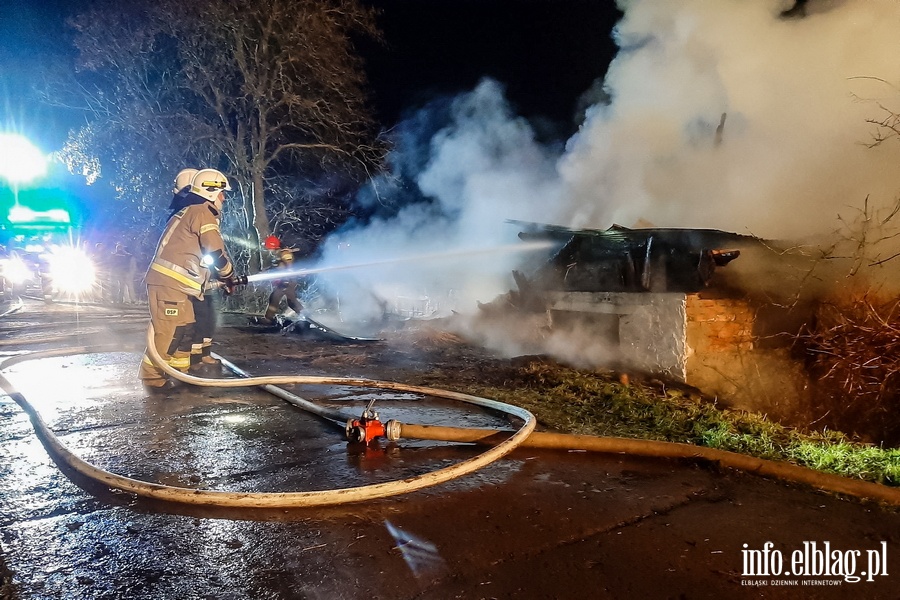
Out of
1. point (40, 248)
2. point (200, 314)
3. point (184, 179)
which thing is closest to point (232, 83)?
point (184, 179)

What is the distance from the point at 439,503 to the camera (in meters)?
2.68

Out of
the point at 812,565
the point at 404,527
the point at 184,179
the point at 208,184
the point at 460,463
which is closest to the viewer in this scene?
the point at 812,565

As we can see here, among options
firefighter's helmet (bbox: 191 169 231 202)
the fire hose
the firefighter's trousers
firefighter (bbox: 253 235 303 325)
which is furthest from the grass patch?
firefighter (bbox: 253 235 303 325)

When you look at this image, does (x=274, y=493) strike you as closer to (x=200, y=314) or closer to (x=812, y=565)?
(x=812, y=565)

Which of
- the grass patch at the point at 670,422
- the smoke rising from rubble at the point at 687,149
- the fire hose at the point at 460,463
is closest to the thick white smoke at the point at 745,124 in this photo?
the smoke rising from rubble at the point at 687,149

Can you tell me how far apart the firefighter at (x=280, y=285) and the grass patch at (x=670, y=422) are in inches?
202

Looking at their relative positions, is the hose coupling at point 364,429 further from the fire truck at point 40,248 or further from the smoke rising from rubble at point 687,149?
the fire truck at point 40,248

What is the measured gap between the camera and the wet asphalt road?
199 cm

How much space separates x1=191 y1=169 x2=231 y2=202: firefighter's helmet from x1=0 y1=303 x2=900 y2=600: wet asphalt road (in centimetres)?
278

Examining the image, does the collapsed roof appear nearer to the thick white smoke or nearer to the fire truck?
the thick white smoke

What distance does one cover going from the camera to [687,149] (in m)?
10.1

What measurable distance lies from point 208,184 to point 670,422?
516cm

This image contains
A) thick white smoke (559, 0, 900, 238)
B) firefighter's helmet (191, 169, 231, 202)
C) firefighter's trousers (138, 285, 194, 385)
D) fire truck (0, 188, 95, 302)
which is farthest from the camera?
fire truck (0, 188, 95, 302)

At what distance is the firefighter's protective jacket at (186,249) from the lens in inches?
214
